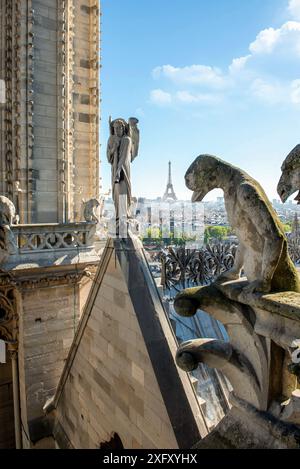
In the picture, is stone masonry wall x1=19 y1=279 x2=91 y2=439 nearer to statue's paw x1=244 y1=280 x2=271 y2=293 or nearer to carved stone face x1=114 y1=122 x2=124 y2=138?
carved stone face x1=114 y1=122 x2=124 y2=138

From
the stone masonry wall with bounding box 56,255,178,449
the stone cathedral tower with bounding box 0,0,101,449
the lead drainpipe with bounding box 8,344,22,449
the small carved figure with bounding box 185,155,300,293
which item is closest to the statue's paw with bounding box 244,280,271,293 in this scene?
the small carved figure with bounding box 185,155,300,293

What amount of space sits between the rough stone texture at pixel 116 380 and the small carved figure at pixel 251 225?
230 centimetres

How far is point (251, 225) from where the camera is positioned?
2469 millimetres

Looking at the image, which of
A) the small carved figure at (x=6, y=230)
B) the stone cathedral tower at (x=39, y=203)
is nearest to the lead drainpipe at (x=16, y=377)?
the stone cathedral tower at (x=39, y=203)

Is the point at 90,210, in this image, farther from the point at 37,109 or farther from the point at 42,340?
→ the point at 42,340

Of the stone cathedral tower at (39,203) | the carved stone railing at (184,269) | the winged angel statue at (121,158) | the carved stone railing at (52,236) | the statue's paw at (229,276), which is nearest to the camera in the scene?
the statue's paw at (229,276)

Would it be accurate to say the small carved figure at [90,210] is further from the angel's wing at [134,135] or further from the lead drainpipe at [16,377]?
the lead drainpipe at [16,377]

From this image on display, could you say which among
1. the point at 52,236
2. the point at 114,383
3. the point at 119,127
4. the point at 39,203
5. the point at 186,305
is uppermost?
the point at 119,127

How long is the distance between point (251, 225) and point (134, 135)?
4204mm

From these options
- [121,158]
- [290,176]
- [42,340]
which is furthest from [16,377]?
[290,176]

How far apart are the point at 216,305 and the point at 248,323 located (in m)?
0.28

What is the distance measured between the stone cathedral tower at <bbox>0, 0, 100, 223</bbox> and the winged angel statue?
3269mm

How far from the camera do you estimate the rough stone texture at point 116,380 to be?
423 cm

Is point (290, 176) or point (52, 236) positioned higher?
Answer: point (290, 176)
